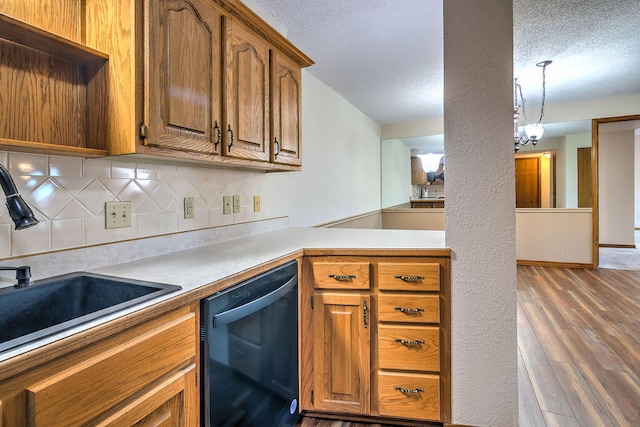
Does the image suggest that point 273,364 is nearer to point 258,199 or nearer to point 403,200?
point 258,199

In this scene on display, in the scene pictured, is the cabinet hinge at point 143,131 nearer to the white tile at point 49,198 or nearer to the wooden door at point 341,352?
the white tile at point 49,198

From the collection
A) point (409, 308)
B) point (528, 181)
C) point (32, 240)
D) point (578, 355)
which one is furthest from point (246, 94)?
point (528, 181)

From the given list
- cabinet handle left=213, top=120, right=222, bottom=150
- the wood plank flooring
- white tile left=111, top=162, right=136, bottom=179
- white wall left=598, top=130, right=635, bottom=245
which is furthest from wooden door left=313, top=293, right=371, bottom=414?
white wall left=598, top=130, right=635, bottom=245

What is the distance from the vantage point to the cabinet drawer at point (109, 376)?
0.65m

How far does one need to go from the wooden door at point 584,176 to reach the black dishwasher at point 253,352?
23.9 ft

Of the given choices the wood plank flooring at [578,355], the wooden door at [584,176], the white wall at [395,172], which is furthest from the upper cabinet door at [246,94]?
the wooden door at [584,176]

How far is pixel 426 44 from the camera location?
2844 millimetres

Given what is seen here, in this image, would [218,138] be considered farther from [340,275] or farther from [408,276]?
[408,276]

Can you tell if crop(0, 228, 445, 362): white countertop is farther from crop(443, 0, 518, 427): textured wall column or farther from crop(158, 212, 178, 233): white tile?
crop(443, 0, 518, 427): textured wall column

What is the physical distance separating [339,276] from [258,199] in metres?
0.91

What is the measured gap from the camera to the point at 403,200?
7.36m

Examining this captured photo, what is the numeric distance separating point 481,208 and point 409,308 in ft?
1.83

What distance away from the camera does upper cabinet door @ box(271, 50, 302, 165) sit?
1.98 m

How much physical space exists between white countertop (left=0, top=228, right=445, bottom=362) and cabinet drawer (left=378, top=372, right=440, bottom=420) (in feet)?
2.01
